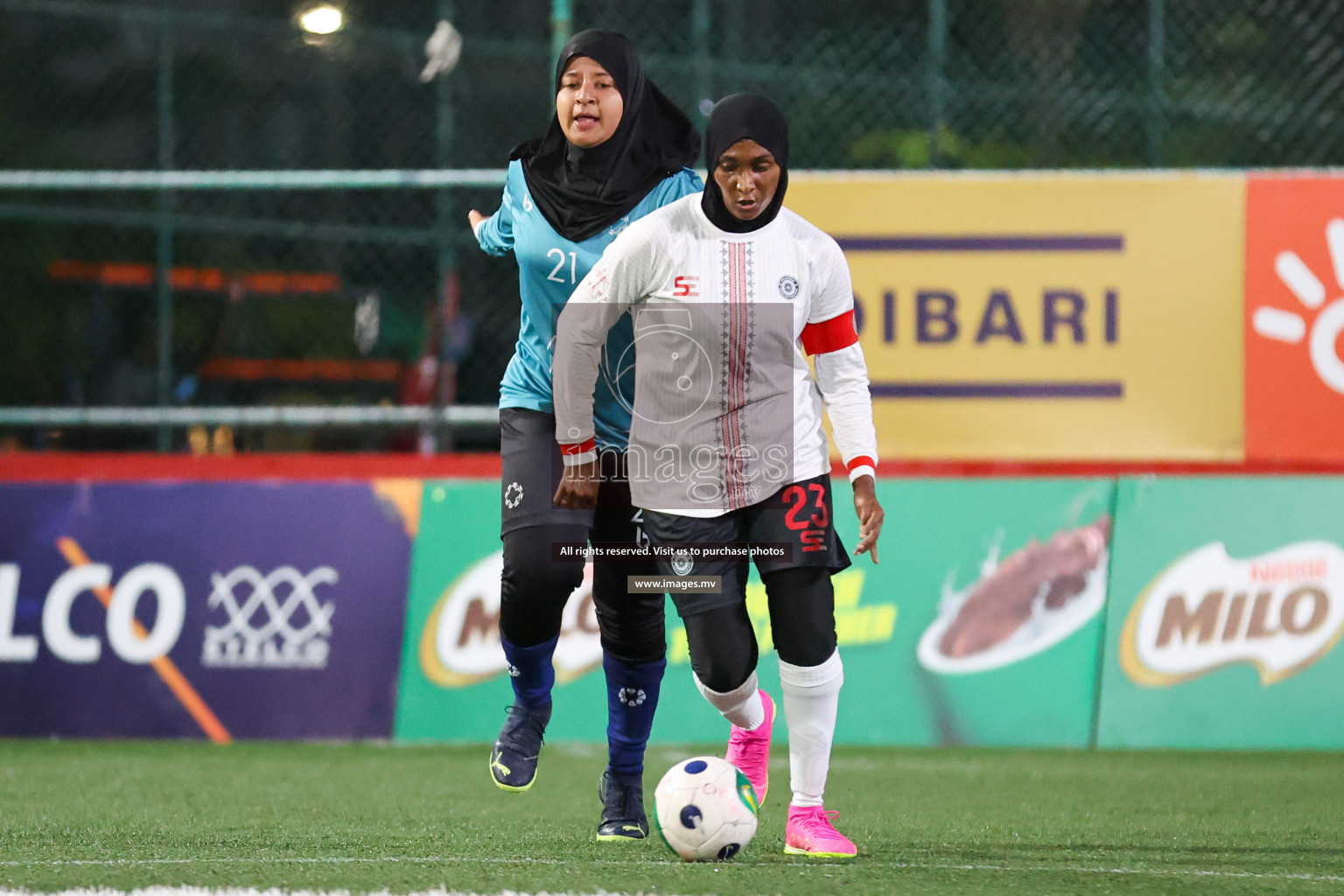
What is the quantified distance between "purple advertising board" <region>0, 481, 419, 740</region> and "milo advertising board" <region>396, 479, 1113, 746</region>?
258 mm

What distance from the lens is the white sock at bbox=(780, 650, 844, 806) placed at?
13.8 ft

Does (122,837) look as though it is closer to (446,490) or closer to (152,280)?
(446,490)

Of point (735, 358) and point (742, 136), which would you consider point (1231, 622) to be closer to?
point (735, 358)

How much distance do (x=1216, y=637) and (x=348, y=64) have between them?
6.00m

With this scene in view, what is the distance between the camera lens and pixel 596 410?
4.59 meters

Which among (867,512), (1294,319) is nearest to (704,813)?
(867,512)

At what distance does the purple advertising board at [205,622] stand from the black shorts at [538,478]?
10.8 ft

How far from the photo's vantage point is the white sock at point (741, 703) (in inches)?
173

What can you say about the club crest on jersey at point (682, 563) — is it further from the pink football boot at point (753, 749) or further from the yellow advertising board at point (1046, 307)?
the yellow advertising board at point (1046, 307)

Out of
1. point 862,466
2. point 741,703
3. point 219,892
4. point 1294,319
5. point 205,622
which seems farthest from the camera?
point 1294,319

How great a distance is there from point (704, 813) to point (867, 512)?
2.80ft

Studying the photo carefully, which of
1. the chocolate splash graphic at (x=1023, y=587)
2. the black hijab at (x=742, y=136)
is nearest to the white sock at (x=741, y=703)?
the black hijab at (x=742, y=136)

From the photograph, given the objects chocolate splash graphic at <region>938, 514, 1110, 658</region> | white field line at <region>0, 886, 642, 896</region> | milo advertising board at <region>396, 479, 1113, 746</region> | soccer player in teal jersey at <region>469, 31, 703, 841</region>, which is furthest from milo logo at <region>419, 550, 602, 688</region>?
white field line at <region>0, 886, 642, 896</region>

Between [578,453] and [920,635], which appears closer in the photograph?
[578,453]
